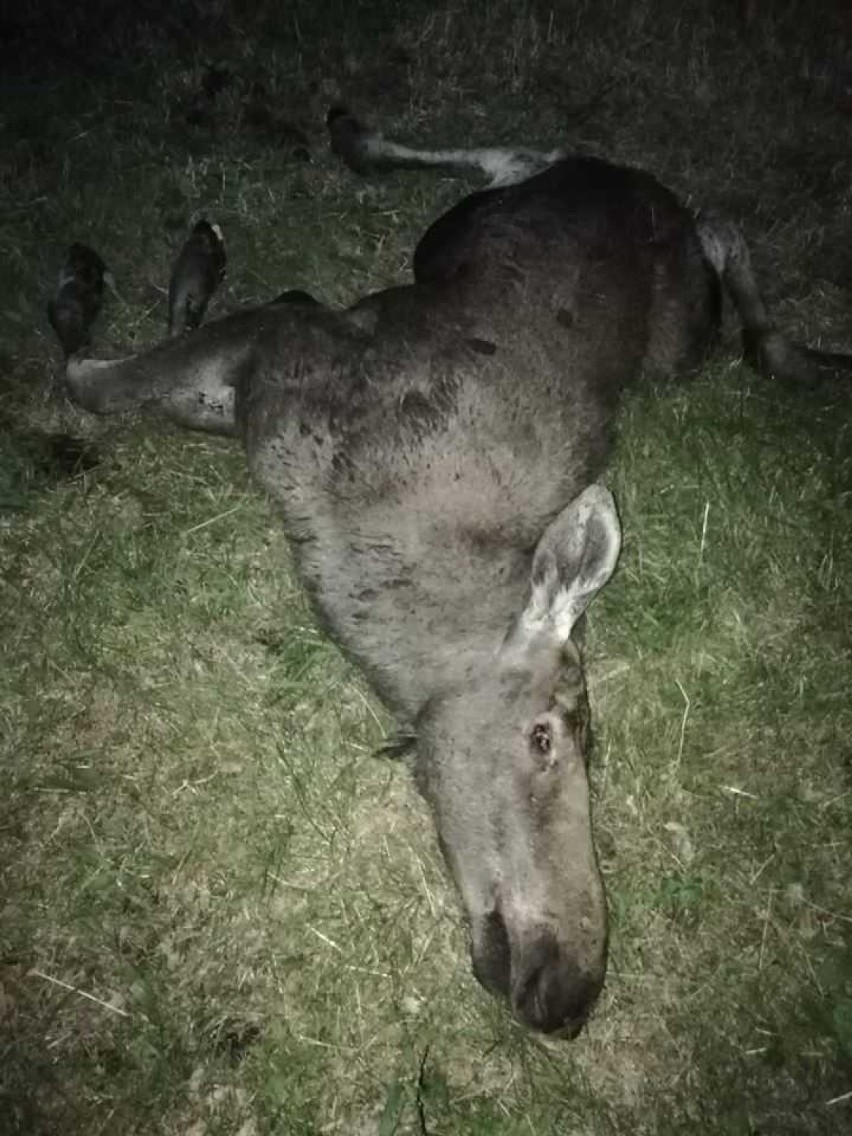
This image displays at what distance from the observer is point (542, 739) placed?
3719 millimetres

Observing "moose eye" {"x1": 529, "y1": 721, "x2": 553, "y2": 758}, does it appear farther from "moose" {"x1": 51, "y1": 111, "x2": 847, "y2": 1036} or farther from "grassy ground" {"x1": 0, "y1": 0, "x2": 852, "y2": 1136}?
"grassy ground" {"x1": 0, "y1": 0, "x2": 852, "y2": 1136}

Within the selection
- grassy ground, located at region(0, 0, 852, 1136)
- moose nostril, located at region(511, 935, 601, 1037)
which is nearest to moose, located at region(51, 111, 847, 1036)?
moose nostril, located at region(511, 935, 601, 1037)

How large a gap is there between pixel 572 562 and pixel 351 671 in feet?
5.22

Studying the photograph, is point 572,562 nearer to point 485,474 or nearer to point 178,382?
point 485,474

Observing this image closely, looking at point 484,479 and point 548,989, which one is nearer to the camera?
point 548,989

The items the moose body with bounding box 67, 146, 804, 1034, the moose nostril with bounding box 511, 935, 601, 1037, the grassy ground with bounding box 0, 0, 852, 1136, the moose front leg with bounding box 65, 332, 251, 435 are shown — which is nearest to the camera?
the moose nostril with bounding box 511, 935, 601, 1037

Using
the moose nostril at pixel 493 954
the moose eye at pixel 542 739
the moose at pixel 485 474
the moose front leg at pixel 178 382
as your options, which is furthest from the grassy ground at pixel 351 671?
the moose eye at pixel 542 739

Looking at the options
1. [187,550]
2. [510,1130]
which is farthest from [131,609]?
[510,1130]

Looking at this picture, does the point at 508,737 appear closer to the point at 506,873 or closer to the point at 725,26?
the point at 506,873

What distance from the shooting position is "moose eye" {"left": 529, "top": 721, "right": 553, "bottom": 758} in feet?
12.2

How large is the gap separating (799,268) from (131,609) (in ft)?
14.2

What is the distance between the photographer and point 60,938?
455cm

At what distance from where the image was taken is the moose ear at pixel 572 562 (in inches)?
143

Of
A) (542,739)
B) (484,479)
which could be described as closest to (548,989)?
(542,739)
